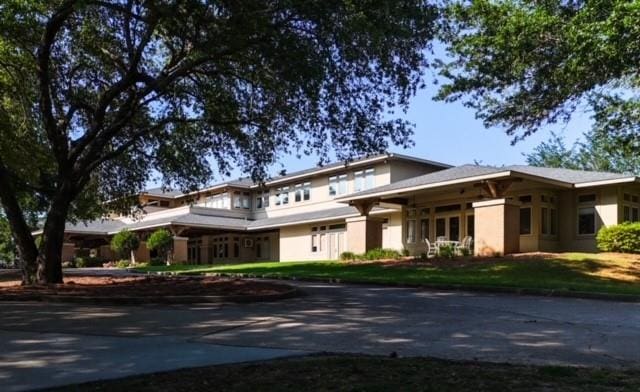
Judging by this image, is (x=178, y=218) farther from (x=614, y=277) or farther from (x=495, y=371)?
(x=495, y=371)

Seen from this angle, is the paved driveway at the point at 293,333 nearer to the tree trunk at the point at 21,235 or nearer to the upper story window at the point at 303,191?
the tree trunk at the point at 21,235

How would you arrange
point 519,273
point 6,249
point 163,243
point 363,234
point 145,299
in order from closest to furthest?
point 145,299 < point 519,273 < point 363,234 < point 163,243 < point 6,249

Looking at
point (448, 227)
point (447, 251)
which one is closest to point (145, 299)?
point (447, 251)

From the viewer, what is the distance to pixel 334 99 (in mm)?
15961

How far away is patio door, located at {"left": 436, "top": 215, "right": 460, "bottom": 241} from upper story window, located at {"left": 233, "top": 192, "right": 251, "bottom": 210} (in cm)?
2156

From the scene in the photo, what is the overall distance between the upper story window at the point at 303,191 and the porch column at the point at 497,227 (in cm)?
1917

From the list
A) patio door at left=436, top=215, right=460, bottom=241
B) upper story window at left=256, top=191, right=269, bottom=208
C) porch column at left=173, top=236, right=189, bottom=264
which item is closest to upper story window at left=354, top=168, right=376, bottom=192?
patio door at left=436, top=215, right=460, bottom=241

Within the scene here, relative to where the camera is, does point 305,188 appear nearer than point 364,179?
No

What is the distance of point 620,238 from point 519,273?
6776 millimetres

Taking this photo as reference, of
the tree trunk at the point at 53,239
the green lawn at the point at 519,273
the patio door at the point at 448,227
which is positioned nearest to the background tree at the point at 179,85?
the tree trunk at the point at 53,239

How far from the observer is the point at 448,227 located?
32.4m

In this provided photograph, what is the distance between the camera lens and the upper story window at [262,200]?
4966 centimetres

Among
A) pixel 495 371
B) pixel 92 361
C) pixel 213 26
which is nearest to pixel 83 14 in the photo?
pixel 213 26

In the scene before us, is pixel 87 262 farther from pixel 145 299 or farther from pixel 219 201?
pixel 145 299
